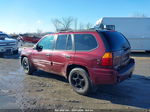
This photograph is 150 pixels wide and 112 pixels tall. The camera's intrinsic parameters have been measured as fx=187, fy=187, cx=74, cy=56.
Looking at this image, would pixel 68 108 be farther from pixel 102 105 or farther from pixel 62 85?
pixel 62 85

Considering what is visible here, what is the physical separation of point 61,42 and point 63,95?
1.81 meters

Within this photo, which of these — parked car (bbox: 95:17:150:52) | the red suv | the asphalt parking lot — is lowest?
the asphalt parking lot

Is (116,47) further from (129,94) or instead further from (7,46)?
(7,46)

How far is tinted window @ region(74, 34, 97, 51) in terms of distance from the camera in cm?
523

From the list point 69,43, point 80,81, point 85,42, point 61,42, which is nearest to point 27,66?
point 61,42

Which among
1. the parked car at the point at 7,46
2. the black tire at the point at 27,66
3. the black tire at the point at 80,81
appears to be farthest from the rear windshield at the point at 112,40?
the parked car at the point at 7,46

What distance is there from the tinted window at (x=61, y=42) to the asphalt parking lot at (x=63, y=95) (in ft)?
4.32

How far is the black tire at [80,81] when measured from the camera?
5.31m

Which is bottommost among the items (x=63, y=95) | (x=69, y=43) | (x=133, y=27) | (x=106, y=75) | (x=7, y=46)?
(x=63, y=95)

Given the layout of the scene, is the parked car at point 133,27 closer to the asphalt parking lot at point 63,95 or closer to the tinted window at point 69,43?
the asphalt parking lot at point 63,95

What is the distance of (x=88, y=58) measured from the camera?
5152mm

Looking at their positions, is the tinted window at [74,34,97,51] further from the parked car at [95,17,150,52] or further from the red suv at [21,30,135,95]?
the parked car at [95,17,150,52]

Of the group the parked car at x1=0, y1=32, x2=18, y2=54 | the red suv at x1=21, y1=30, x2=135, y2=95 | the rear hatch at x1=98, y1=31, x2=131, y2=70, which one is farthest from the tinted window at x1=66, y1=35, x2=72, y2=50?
the parked car at x1=0, y1=32, x2=18, y2=54

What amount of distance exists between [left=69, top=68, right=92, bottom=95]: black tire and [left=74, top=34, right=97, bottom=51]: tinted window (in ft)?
2.18
